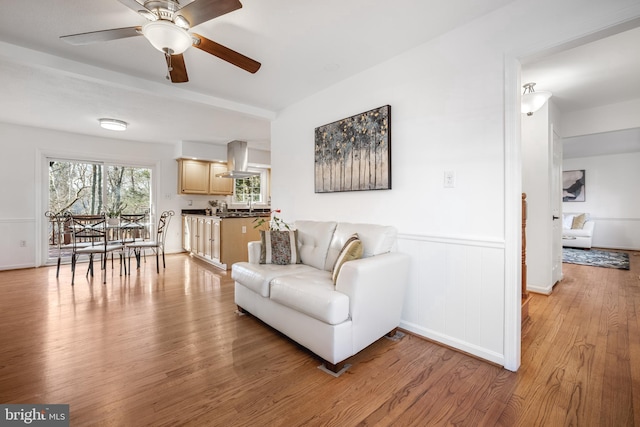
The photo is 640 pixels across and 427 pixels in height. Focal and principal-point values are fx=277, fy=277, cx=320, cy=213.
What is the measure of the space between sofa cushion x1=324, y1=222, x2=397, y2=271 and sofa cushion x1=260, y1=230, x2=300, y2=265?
1.33 feet

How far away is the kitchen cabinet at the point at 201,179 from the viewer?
20.0ft

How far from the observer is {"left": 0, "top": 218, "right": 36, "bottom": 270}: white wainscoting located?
4.58m

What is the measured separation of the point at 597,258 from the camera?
552 cm

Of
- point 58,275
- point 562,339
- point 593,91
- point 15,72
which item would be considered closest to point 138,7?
point 15,72

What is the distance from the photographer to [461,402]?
155cm

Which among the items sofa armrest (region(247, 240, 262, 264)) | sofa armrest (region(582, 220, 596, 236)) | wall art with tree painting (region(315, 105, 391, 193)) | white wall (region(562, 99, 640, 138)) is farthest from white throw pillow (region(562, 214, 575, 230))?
sofa armrest (region(247, 240, 262, 264))

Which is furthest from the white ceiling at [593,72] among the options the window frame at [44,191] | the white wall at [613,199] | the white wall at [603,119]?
the window frame at [44,191]

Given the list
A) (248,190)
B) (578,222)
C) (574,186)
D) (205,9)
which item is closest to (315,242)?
(205,9)

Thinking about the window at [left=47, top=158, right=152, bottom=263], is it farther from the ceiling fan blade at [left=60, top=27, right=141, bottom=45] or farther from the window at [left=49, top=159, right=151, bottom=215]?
the ceiling fan blade at [left=60, top=27, right=141, bottom=45]

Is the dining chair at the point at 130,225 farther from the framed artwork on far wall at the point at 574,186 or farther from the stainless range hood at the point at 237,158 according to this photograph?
the framed artwork on far wall at the point at 574,186

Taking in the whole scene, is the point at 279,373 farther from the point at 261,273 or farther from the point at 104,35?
the point at 104,35

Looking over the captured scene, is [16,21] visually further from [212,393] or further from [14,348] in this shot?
[212,393]

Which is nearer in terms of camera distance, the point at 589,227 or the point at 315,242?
the point at 315,242

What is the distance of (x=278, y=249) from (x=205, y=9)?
197 centimetres
